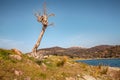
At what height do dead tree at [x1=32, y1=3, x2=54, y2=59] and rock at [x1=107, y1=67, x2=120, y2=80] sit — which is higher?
dead tree at [x1=32, y1=3, x2=54, y2=59]

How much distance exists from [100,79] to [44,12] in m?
10.8

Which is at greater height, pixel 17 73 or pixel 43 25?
pixel 43 25

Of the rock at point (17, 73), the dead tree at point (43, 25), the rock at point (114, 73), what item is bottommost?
the rock at point (114, 73)

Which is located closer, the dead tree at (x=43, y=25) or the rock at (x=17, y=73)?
the rock at (x=17, y=73)

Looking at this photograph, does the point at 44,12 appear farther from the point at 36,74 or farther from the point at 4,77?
the point at 4,77

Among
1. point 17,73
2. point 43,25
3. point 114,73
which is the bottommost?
point 114,73

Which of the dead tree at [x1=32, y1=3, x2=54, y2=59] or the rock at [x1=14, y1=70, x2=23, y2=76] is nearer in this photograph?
the rock at [x1=14, y1=70, x2=23, y2=76]

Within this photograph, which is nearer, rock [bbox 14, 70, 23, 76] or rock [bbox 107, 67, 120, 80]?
rock [bbox 14, 70, 23, 76]

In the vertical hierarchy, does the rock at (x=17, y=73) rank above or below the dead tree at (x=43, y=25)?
below

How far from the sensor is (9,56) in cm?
1385

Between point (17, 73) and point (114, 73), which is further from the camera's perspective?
point (114, 73)

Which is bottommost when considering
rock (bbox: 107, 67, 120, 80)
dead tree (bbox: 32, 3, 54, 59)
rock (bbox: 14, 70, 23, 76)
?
rock (bbox: 107, 67, 120, 80)

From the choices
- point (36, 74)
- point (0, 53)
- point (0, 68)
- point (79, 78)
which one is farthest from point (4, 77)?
point (79, 78)

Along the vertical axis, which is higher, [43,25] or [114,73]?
[43,25]
